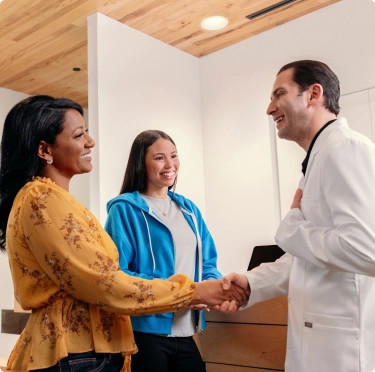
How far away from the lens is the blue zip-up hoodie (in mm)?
1714

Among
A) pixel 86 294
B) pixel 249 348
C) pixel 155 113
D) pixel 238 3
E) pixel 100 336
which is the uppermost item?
pixel 238 3

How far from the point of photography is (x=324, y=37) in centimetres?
357

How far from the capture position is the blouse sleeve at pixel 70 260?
121 cm

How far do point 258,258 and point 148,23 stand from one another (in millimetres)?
1847

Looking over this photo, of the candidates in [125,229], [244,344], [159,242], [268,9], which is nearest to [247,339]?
[244,344]

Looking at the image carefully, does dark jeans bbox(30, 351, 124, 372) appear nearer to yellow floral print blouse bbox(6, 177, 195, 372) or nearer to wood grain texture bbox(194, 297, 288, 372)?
yellow floral print blouse bbox(6, 177, 195, 372)

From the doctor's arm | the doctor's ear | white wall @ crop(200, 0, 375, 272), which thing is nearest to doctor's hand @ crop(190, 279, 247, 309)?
the doctor's arm

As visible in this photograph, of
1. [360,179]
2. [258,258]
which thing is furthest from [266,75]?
[360,179]

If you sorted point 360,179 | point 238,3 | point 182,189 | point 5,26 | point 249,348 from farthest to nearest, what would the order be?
point 182,189 < point 5,26 < point 238,3 < point 249,348 < point 360,179

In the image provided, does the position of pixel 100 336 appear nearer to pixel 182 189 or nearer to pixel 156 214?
pixel 156 214

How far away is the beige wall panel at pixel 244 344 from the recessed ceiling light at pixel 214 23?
2.45 m

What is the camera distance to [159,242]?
71.8 inches

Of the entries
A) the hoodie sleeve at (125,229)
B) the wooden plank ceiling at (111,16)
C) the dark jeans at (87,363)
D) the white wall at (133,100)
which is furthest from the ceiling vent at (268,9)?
the dark jeans at (87,363)

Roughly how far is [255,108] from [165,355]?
255 cm
